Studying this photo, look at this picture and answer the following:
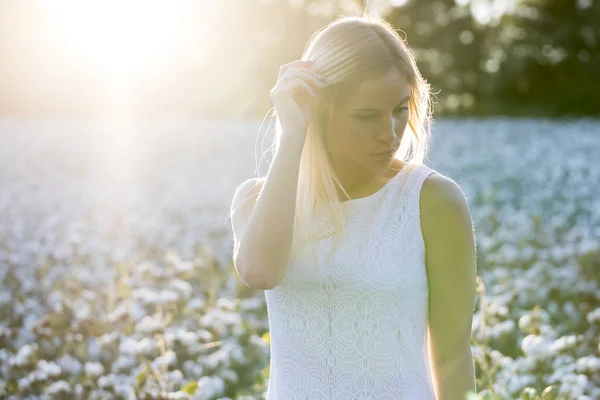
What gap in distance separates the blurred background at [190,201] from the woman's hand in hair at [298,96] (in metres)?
0.29

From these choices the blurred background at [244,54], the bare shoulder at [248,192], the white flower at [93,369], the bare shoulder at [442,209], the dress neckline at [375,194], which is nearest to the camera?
the bare shoulder at [442,209]

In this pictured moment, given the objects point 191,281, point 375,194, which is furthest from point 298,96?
point 191,281

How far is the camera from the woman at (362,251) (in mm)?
2369

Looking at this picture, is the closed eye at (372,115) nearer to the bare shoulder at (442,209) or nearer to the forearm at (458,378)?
the bare shoulder at (442,209)

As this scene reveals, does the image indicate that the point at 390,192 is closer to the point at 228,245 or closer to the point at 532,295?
the point at 532,295

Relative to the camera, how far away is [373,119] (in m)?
Result: 2.42

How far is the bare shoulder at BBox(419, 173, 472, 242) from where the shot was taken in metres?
2.36

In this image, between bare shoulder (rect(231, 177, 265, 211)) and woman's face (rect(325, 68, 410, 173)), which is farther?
bare shoulder (rect(231, 177, 265, 211))

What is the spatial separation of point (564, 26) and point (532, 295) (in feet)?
122

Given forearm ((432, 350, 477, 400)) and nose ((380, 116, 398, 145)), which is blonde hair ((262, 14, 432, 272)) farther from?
forearm ((432, 350, 477, 400))

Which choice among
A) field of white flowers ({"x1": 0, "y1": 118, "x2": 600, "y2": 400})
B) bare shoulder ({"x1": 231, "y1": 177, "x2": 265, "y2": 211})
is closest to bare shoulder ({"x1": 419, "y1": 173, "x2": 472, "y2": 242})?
bare shoulder ({"x1": 231, "y1": 177, "x2": 265, "y2": 211})

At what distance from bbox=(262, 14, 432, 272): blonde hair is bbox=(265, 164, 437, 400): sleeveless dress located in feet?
0.22

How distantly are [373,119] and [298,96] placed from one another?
20 cm

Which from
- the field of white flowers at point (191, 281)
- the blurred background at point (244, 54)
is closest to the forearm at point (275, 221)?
the field of white flowers at point (191, 281)
